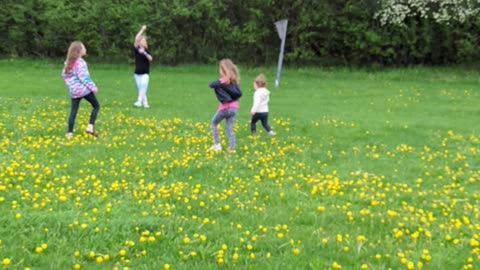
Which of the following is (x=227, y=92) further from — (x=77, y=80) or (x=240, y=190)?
(x=77, y=80)

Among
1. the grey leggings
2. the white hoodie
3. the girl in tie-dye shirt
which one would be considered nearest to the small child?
the white hoodie

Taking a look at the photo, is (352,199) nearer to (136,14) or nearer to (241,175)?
(241,175)

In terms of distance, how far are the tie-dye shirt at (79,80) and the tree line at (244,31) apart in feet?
53.2

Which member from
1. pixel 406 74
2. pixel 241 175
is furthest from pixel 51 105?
pixel 406 74

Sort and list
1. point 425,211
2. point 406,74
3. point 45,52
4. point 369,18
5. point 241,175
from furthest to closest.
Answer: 1. point 45,52
2. point 369,18
3. point 406,74
4. point 241,175
5. point 425,211

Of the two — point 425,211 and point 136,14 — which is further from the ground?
point 136,14

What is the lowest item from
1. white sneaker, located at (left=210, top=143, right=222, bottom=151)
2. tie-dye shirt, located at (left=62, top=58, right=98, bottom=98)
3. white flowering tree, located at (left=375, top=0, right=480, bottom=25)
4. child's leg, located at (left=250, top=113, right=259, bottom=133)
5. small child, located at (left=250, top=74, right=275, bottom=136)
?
white sneaker, located at (left=210, top=143, right=222, bottom=151)

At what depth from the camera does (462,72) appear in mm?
22516

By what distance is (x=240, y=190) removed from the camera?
6.70 metres

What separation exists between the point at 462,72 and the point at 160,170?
63.2 ft

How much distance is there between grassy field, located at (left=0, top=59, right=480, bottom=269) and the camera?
486cm

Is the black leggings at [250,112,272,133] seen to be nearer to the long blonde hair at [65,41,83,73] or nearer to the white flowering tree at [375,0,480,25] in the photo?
the long blonde hair at [65,41,83,73]

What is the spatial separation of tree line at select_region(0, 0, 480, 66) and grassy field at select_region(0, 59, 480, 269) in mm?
11372

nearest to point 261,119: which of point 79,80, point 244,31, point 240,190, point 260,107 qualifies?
point 260,107
